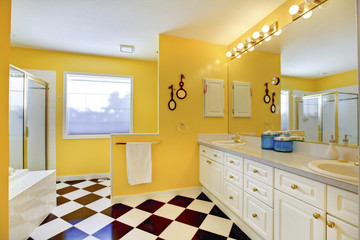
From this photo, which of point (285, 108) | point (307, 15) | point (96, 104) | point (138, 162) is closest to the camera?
point (307, 15)

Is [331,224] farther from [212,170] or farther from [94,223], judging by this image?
[94,223]

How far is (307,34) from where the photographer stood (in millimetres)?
1492

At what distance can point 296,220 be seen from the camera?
39.8 inches

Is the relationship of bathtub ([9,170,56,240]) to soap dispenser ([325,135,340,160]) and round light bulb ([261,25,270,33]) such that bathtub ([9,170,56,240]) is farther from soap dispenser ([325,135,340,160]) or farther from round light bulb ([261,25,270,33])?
round light bulb ([261,25,270,33])

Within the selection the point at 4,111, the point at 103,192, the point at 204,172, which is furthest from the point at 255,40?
the point at 103,192

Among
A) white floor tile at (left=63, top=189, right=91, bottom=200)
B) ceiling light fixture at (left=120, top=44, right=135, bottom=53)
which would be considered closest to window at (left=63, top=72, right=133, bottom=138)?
ceiling light fixture at (left=120, top=44, right=135, bottom=53)

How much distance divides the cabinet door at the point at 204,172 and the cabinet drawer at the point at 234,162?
17.6 inches

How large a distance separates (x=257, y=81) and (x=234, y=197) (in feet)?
4.88

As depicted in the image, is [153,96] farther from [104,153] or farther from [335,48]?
[335,48]

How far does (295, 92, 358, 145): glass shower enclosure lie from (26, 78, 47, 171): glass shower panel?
3.68 m

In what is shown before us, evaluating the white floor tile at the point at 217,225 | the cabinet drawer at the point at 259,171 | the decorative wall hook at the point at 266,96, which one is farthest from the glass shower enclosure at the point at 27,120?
the decorative wall hook at the point at 266,96

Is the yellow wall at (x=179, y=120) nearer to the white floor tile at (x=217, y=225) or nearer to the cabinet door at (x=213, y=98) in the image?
the cabinet door at (x=213, y=98)

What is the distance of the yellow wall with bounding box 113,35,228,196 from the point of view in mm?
2293

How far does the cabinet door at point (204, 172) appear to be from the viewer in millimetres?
2203
